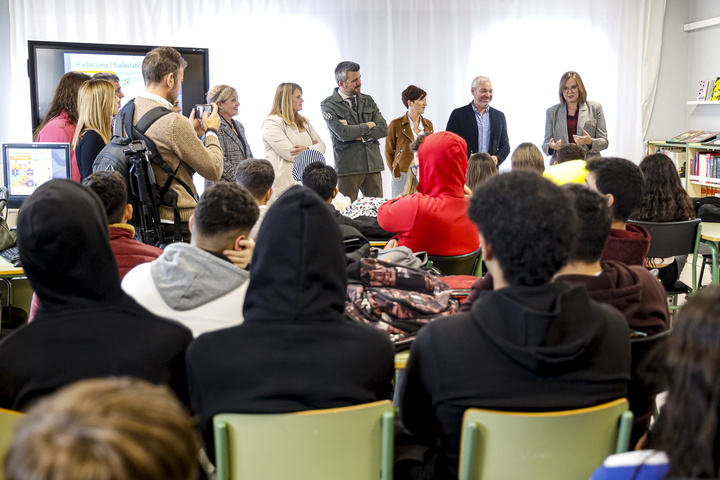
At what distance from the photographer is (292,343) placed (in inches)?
58.0

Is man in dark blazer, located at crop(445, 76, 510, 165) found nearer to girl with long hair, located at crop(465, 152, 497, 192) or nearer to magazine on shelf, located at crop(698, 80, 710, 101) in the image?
girl with long hair, located at crop(465, 152, 497, 192)

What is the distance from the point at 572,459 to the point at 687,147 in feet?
19.8

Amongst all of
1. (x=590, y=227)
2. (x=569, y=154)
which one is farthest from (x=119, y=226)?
(x=569, y=154)

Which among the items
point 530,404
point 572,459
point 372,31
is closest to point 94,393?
point 530,404

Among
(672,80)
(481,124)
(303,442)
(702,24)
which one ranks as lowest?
(303,442)

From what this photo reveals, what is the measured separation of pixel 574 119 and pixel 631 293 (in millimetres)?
4299

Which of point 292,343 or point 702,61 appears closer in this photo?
point 292,343

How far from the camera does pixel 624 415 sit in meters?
1.47

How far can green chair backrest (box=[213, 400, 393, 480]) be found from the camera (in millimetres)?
1410

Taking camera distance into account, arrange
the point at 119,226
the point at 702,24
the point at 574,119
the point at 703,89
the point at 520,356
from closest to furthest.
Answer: the point at 520,356
the point at 119,226
the point at 574,119
the point at 703,89
the point at 702,24

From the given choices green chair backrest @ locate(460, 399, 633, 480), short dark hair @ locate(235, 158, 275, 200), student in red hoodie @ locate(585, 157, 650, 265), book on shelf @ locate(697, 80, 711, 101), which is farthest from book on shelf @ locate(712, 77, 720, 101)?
green chair backrest @ locate(460, 399, 633, 480)

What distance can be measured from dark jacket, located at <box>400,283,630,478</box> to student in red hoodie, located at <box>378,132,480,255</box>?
1631 mm

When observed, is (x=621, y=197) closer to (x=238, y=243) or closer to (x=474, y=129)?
(x=238, y=243)

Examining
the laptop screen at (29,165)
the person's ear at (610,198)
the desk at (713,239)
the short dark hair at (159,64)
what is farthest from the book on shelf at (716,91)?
the laptop screen at (29,165)
